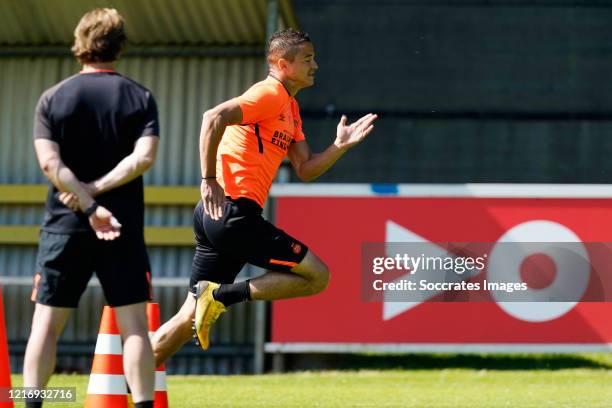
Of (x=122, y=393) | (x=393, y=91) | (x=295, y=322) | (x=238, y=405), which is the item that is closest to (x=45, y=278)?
(x=122, y=393)

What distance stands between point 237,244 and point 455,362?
19.1 feet

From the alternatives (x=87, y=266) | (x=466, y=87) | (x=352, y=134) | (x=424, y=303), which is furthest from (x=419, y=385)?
(x=87, y=266)

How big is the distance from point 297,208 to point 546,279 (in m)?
2.48

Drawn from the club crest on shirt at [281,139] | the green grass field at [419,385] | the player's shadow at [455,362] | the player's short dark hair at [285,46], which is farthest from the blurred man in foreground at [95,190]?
the player's shadow at [455,362]

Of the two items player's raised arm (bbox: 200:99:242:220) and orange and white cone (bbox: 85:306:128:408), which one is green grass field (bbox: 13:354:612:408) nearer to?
orange and white cone (bbox: 85:306:128:408)

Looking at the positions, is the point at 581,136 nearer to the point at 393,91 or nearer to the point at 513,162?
the point at 513,162

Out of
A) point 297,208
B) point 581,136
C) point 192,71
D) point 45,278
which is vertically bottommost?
point 45,278

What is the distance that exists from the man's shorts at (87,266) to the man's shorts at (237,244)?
5.06 ft

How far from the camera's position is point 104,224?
4844 millimetres

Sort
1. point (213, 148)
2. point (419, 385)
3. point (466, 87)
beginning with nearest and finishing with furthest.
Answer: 1. point (213, 148)
2. point (419, 385)
3. point (466, 87)

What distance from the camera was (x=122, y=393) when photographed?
5.79 m

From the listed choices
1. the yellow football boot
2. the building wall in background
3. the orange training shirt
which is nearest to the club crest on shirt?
the orange training shirt

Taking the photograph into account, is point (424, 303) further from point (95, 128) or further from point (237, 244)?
point (95, 128)

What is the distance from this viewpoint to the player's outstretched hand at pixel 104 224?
484cm
